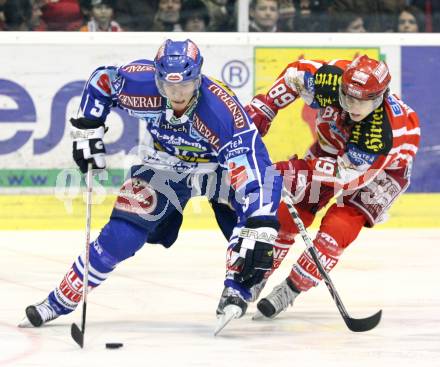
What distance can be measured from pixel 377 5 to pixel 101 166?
4126 millimetres

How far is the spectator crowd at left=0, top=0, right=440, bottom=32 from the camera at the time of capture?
28.8 ft

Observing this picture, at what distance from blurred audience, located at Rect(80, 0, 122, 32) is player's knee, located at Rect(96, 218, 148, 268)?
3479 mm

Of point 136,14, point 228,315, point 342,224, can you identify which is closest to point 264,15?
point 136,14

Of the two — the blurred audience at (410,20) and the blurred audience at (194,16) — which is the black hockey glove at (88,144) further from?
the blurred audience at (410,20)

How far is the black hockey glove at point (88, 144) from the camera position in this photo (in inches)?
221

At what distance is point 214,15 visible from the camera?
895 cm

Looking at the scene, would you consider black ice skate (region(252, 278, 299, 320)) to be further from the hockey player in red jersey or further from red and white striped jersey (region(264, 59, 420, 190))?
red and white striped jersey (region(264, 59, 420, 190))

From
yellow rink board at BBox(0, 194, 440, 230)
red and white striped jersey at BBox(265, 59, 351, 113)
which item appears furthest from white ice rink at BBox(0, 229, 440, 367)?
red and white striped jersey at BBox(265, 59, 351, 113)

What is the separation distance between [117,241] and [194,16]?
12.2 feet

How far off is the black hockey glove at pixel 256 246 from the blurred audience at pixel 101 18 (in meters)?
3.68

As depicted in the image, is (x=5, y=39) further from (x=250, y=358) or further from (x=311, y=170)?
(x=250, y=358)

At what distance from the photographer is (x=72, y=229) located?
28.5ft

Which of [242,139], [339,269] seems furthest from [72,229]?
[242,139]

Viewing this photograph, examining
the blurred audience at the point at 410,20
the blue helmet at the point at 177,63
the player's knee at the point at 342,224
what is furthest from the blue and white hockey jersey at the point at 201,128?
the blurred audience at the point at 410,20
